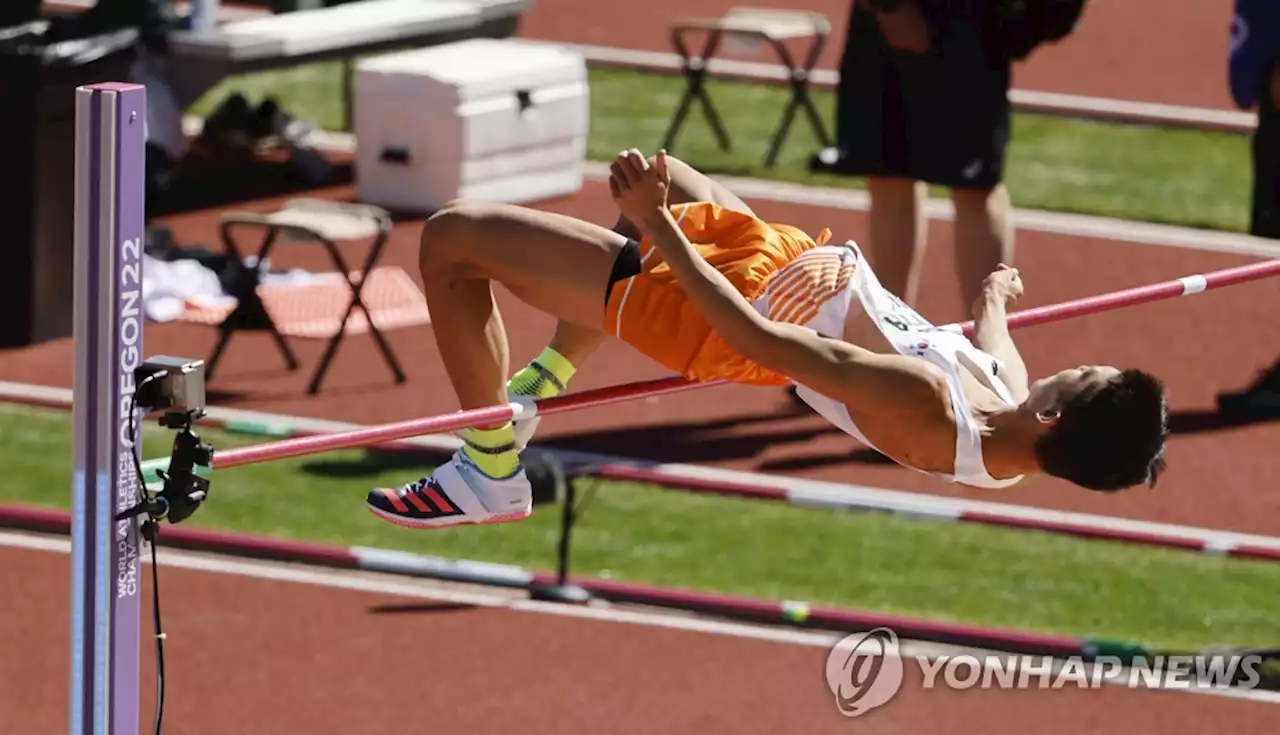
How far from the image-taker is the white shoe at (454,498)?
5.66m

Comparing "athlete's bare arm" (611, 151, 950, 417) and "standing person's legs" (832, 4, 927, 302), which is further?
"standing person's legs" (832, 4, 927, 302)

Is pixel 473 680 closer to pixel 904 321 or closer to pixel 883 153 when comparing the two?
pixel 904 321

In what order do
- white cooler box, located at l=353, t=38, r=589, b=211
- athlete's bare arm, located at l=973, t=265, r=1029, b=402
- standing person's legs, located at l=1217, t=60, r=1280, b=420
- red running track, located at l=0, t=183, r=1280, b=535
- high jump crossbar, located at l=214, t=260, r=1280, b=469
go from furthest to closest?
white cooler box, located at l=353, t=38, r=589, b=211
standing person's legs, located at l=1217, t=60, r=1280, b=420
red running track, located at l=0, t=183, r=1280, b=535
athlete's bare arm, located at l=973, t=265, r=1029, b=402
high jump crossbar, located at l=214, t=260, r=1280, b=469

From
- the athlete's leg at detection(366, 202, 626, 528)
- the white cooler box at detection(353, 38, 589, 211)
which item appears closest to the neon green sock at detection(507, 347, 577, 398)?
the athlete's leg at detection(366, 202, 626, 528)

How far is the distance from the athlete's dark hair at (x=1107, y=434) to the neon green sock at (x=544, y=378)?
1200 mm

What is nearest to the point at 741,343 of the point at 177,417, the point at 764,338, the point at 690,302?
the point at 764,338

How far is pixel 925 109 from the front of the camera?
28.2ft

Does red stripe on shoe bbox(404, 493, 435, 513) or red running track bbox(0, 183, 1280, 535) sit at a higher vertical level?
red stripe on shoe bbox(404, 493, 435, 513)

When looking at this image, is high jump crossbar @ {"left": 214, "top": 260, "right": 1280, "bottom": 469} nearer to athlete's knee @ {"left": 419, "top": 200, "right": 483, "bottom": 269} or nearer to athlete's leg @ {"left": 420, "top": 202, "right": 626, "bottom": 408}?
athlete's leg @ {"left": 420, "top": 202, "right": 626, "bottom": 408}

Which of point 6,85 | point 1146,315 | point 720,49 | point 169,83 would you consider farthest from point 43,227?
point 720,49

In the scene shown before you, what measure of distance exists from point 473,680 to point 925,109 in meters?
2.78

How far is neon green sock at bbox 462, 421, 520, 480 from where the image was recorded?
18.5 feet

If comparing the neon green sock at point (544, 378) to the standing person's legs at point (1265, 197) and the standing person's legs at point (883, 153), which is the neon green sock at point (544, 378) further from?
the standing person's legs at point (1265, 197)

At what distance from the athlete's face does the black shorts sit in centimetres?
333
